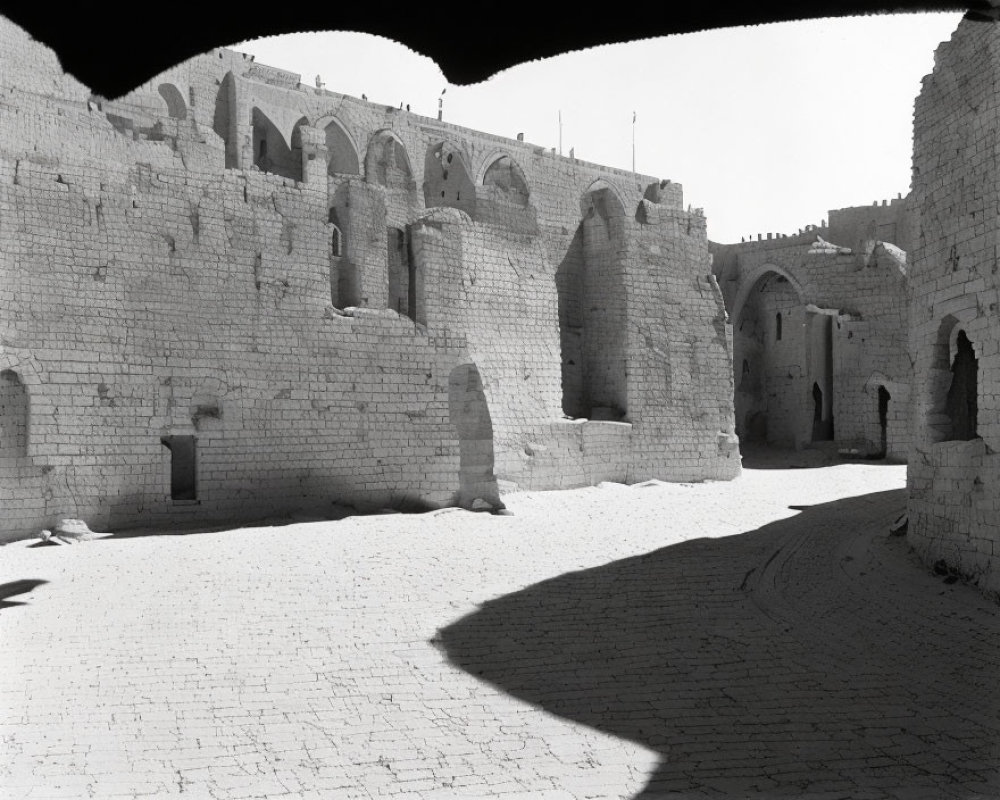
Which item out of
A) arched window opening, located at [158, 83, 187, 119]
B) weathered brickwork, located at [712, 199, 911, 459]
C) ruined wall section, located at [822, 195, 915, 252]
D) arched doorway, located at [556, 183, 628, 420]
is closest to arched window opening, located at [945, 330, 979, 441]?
arched doorway, located at [556, 183, 628, 420]

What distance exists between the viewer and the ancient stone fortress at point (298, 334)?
468 inches

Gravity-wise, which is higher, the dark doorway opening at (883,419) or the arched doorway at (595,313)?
the arched doorway at (595,313)

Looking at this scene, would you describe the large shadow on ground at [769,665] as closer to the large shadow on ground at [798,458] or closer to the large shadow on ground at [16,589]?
the large shadow on ground at [16,589]

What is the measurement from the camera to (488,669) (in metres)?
7.55

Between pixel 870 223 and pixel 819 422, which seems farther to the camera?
pixel 870 223

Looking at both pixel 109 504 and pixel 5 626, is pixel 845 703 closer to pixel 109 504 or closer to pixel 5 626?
pixel 5 626

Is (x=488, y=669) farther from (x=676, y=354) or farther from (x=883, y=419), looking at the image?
(x=883, y=419)

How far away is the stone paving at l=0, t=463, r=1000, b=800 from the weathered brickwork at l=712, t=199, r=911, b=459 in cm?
1328

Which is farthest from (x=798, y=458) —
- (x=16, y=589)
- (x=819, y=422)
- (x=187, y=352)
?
(x=16, y=589)

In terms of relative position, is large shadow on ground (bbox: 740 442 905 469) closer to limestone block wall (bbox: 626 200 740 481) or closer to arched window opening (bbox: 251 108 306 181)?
limestone block wall (bbox: 626 200 740 481)

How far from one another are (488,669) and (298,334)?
24.3 ft

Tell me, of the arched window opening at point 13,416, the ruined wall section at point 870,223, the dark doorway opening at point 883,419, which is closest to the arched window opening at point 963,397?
the arched window opening at point 13,416

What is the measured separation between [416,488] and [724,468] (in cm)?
825

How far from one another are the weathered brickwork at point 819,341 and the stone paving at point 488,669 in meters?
13.3
